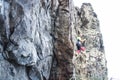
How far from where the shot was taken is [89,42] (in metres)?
30.4

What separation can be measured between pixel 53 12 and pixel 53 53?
91.2 inches

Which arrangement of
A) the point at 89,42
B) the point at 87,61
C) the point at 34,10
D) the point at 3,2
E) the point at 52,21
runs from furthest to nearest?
1. the point at 89,42
2. the point at 87,61
3. the point at 52,21
4. the point at 34,10
5. the point at 3,2

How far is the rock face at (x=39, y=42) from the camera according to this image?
17.5 meters

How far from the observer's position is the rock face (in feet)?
57.6

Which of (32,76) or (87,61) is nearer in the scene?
(32,76)

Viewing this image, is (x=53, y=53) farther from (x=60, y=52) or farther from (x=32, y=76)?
(x=32, y=76)

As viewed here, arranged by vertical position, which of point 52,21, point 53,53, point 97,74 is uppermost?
point 52,21

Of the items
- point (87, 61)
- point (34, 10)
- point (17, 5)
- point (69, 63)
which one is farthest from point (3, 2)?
point (87, 61)

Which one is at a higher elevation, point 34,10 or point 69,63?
point 34,10

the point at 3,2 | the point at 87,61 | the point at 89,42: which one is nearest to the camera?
the point at 3,2

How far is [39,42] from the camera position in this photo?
19469 mm

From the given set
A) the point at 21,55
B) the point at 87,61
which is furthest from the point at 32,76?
the point at 87,61

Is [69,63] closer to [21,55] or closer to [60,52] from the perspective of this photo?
[60,52]

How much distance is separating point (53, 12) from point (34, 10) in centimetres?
295
